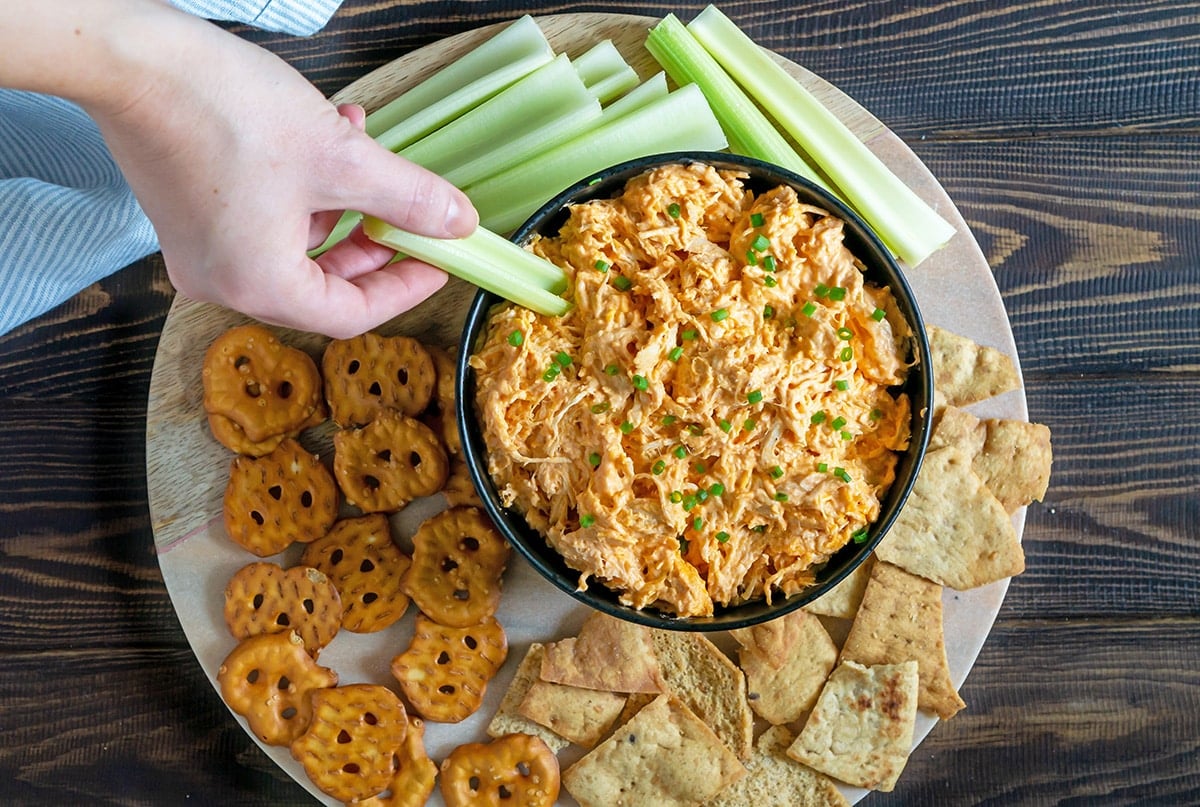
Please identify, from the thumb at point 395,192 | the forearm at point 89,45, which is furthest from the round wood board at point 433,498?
the forearm at point 89,45

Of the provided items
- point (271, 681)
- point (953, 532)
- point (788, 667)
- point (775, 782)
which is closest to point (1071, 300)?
point (953, 532)

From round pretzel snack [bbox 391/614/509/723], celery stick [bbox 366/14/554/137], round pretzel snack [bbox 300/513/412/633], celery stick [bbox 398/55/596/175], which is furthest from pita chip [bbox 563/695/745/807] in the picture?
celery stick [bbox 366/14/554/137]

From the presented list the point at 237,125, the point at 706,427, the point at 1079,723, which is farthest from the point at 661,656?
the point at 237,125

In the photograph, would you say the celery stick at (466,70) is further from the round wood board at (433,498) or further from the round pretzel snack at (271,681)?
the round pretzel snack at (271,681)

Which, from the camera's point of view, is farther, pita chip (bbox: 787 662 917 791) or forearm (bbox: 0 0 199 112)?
pita chip (bbox: 787 662 917 791)

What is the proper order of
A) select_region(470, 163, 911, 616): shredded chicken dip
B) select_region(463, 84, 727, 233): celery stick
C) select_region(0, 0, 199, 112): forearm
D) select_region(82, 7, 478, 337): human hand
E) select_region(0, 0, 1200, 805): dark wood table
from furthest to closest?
select_region(0, 0, 1200, 805): dark wood table → select_region(463, 84, 727, 233): celery stick → select_region(470, 163, 911, 616): shredded chicken dip → select_region(82, 7, 478, 337): human hand → select_region(0, 0, 199, 112): forearm

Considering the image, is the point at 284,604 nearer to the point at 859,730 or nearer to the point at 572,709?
the point at 572,709

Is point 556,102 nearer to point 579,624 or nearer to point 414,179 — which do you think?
point 414,179

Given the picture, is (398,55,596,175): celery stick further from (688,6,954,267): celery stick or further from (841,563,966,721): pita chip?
(841,563,966,721): pita chip
